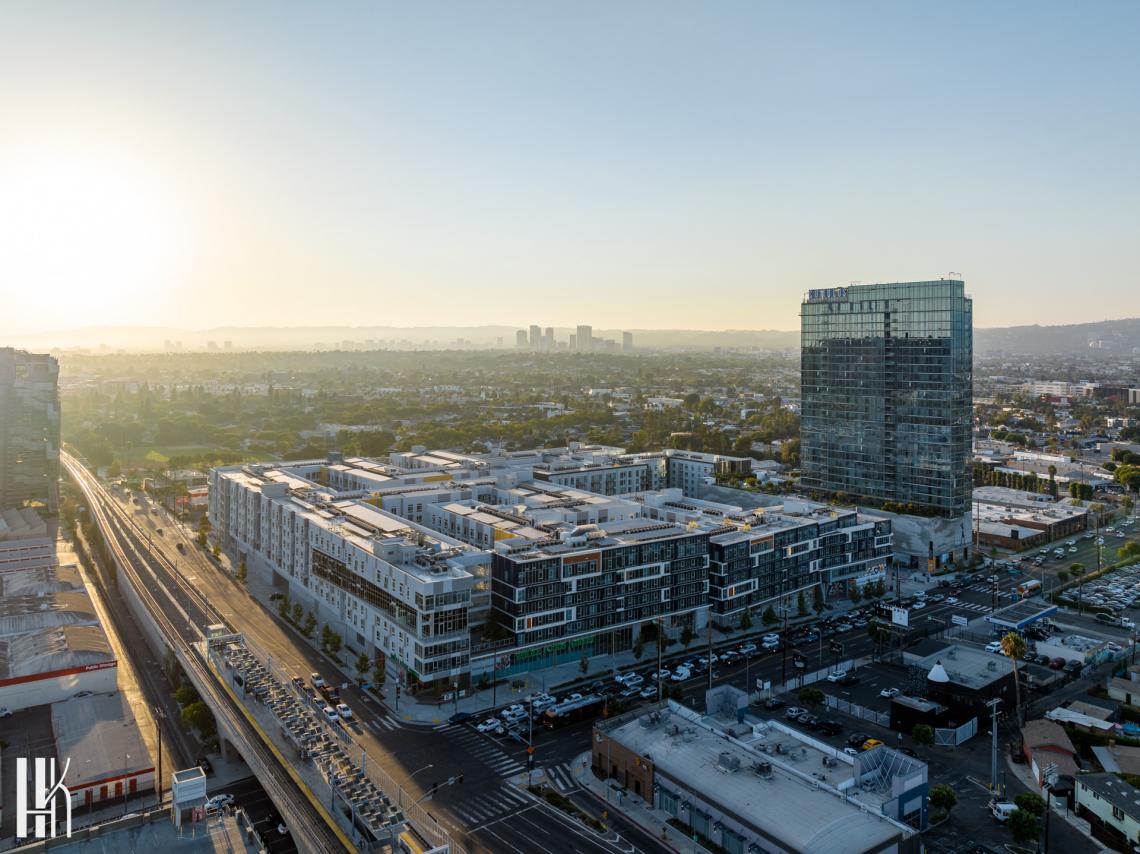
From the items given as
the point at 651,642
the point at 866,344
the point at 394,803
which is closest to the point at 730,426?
the point at 866,344

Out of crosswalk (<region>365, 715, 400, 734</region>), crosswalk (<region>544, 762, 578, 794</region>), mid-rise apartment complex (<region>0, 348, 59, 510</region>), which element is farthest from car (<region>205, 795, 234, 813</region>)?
mid-rise apartment complex (<region>0, 348, 59, 510</region>)

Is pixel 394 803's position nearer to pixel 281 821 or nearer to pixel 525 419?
pixel 281 821

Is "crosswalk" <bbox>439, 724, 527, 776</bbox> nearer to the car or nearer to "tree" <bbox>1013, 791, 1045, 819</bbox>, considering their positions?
the car

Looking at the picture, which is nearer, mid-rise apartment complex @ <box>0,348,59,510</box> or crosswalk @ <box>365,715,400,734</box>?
crosswalk @ <box>365,715,400,734</box>

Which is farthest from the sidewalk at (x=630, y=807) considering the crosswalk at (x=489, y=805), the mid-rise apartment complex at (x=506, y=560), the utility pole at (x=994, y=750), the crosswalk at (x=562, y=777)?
the utility pole at (x=994, y=750)

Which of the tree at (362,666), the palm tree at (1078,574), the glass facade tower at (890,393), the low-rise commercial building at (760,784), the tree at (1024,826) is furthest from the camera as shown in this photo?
the glass facade tower at (890,393)

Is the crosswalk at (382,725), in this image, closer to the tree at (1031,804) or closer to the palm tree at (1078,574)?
the tree at (1031,804)
